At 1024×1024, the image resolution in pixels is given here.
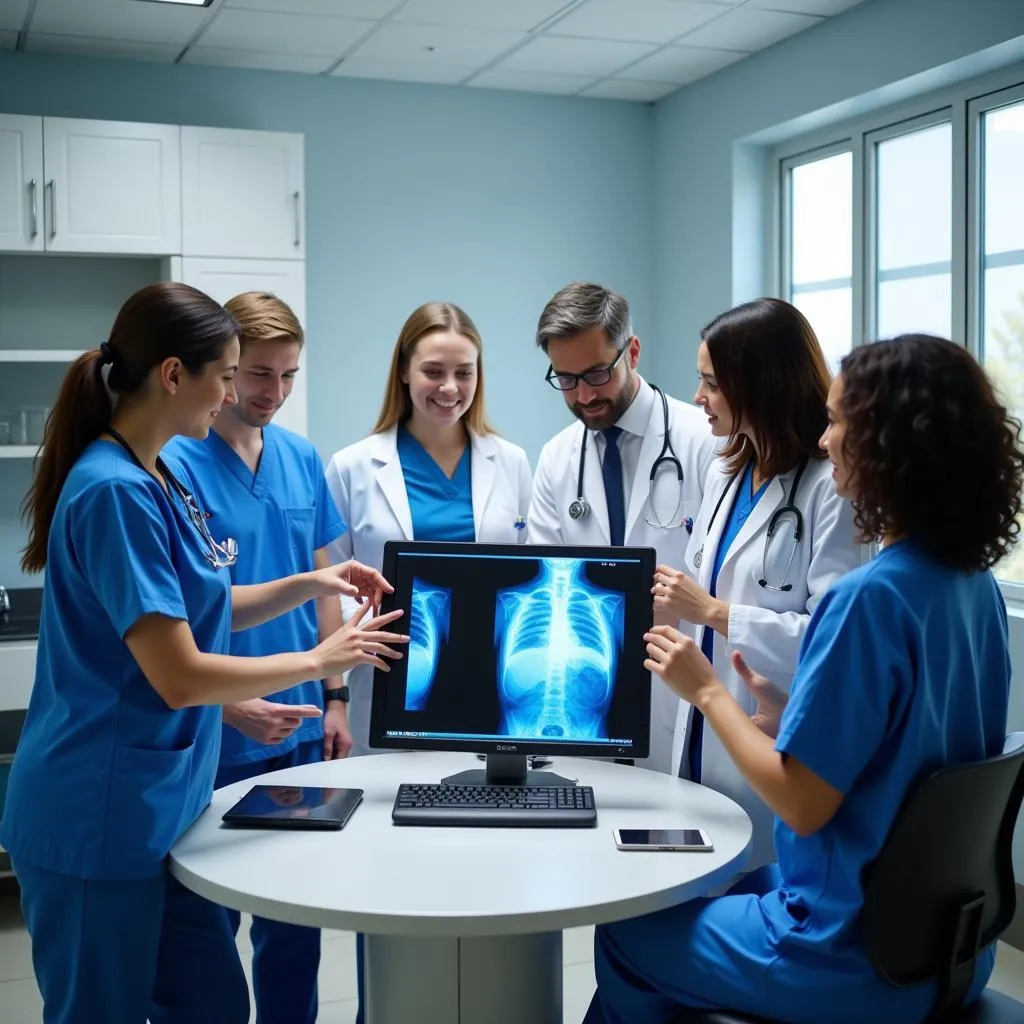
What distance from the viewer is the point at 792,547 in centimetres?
187

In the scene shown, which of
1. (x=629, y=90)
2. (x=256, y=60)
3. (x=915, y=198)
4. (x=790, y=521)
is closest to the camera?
(x=790, y=521)

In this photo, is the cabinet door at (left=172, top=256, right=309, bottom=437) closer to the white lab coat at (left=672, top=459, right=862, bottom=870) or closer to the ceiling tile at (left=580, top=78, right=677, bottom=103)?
the ceiling tile at (left=580, top=78, right=677, bottom=103)

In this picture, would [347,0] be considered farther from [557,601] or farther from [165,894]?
[165,894]

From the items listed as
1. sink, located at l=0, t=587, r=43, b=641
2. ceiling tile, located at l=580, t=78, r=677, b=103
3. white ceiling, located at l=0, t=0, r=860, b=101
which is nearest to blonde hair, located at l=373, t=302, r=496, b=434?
sink, located at l=0, t=587, r=43, b=641

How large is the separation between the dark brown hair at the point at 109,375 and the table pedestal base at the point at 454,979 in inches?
28.5

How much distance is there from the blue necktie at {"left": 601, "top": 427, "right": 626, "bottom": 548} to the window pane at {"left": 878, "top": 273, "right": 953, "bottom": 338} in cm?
141

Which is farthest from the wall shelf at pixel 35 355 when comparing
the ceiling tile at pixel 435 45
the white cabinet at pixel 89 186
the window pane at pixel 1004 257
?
the window pane at pixel 1004 257

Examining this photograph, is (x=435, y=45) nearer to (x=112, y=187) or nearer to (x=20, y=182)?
(x=112, y=187)

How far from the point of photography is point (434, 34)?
142 inches

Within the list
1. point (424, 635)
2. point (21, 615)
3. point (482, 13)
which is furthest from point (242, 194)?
point (424, 635)

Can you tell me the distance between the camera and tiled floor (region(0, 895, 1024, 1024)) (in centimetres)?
263

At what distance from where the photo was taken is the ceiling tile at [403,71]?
13.0 ft

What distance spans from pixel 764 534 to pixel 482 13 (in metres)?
2.17

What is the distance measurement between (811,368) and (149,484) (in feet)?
3.45
